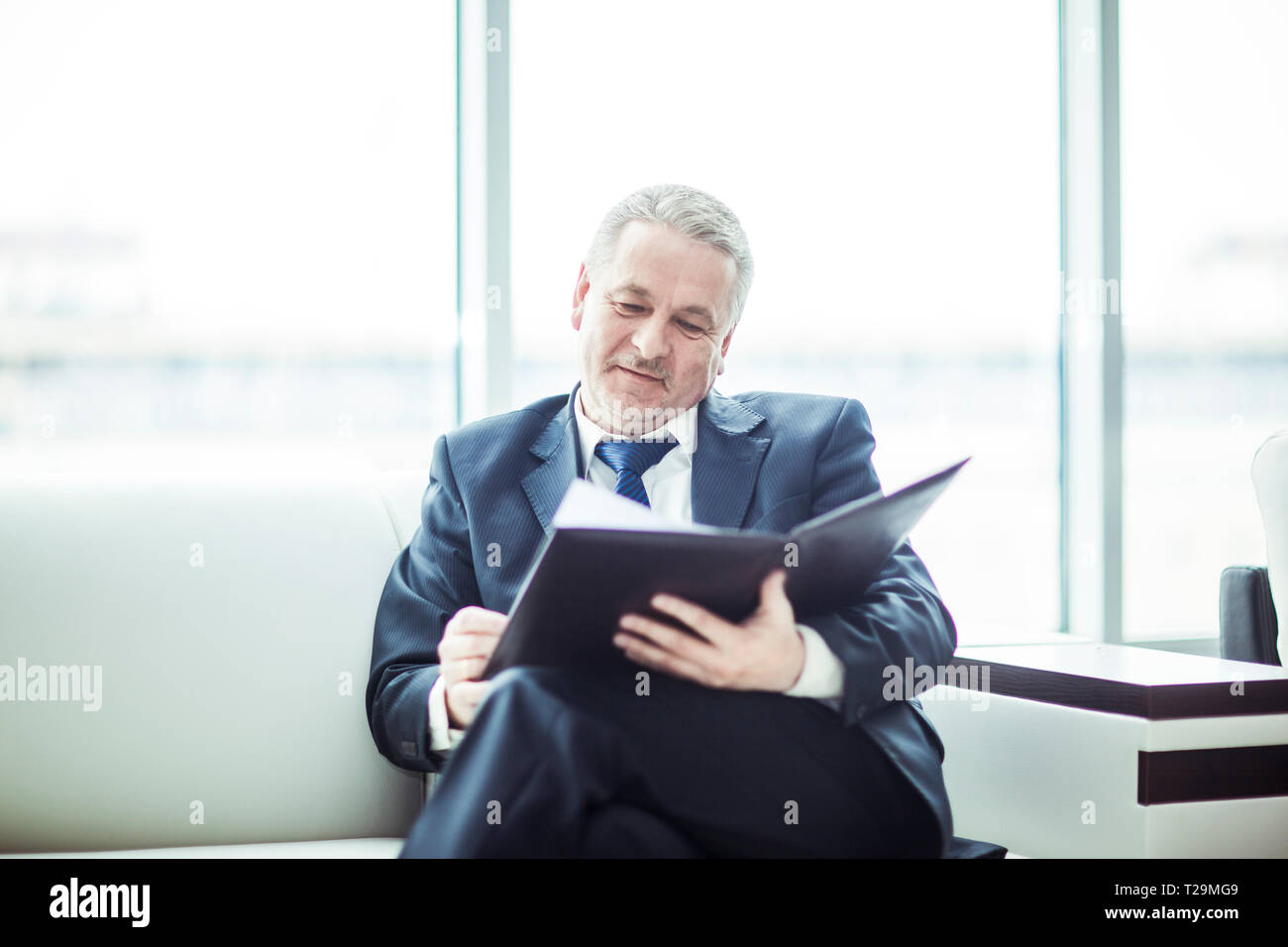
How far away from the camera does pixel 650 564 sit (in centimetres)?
99

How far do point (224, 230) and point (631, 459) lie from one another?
1.18 meters

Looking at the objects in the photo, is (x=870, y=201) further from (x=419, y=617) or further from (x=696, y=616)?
(x=696, y=616)

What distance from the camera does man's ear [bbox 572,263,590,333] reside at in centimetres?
167

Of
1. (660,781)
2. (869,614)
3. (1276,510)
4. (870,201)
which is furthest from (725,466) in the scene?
(870,201)

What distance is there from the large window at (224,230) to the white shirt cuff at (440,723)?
102 centimetres

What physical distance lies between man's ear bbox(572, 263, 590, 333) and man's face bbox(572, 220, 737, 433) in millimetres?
68

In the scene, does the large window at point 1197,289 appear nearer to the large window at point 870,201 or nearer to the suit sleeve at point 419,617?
the large window at point 870,201

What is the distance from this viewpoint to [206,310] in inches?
86.8

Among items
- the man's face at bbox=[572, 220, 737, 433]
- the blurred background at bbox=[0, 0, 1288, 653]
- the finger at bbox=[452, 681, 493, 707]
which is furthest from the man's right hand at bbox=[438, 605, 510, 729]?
the blurred background at bbox=[0, 0, 1288, 653]

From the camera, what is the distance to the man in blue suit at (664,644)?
104 cm

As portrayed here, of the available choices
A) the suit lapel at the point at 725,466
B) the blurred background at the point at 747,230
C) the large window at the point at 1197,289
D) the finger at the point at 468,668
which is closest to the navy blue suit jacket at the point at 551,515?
the suit lapel at the point at 725,466
